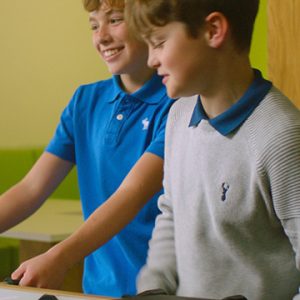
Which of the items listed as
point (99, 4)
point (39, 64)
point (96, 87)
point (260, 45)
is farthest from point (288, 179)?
point (39, 64)

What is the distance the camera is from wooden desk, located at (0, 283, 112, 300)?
1.54 m

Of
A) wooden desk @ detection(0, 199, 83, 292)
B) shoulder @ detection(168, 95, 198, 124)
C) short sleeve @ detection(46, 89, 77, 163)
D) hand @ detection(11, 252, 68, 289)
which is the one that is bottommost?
wooden desk @ detection(0, 199, 83, 292)

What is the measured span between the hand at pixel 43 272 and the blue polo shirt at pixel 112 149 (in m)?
0.40

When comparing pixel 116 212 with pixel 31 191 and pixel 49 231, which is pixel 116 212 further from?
pixel 49 231

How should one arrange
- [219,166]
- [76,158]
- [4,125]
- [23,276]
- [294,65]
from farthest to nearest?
[4,125] < [294,65] < [76,158] < [23,276] < [219,166]

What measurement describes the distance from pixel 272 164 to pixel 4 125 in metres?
4.35

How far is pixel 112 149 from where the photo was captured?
215 cm

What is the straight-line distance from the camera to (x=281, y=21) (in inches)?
100

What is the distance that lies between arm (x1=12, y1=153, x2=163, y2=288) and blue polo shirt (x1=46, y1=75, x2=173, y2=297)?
0.37 ft

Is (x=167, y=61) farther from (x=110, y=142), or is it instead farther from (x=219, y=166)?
(x=110, y=142)

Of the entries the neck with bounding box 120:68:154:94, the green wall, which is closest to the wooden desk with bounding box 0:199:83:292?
the green wall

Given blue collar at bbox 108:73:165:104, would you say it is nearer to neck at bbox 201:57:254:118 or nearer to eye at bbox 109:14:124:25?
eye at bbox 109:14:124:25

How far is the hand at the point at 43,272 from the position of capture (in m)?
1.67

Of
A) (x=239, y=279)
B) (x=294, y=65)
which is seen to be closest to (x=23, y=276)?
(x=239, y=279)
